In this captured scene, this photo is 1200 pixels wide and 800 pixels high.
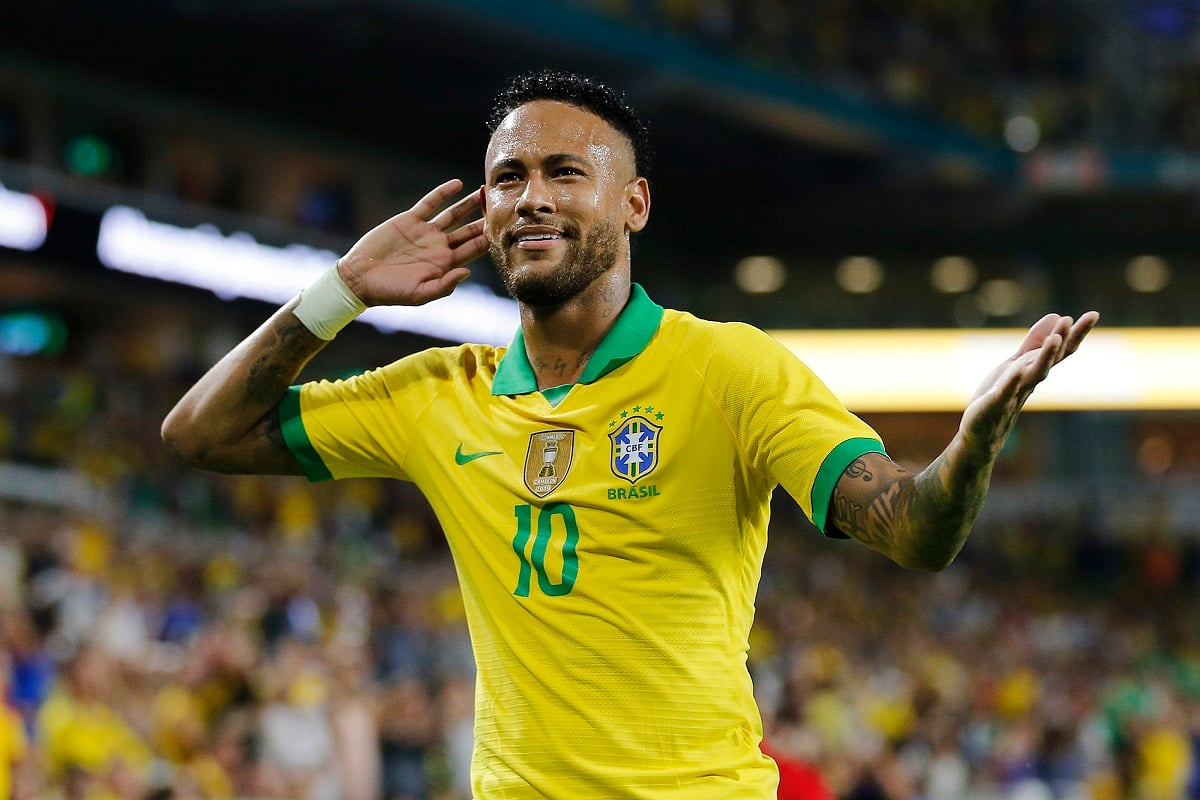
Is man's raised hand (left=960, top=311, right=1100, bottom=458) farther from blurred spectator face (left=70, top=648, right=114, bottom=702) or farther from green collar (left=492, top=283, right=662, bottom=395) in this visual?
blurred spectator face (left=70, top=648, right=114, bottom=702)

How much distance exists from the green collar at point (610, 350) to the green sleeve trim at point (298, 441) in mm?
550

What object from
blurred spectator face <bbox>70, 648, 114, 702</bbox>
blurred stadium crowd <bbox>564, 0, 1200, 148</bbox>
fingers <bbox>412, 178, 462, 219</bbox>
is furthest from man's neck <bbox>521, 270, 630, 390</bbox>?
blurred stadium crowd <bbox>564, 0, 1200, 148</bbox>

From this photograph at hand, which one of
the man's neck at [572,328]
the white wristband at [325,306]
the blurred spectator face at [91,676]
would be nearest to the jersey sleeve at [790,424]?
the man's neck at [572,328]

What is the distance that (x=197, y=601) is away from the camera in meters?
12.0

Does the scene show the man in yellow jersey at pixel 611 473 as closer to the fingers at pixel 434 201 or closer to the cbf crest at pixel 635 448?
the cbf crest at pixel 635 448

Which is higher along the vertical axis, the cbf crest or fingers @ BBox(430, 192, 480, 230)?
fingers @ BBox(430, 192, 480, 230)

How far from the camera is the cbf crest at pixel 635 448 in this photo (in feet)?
10.5

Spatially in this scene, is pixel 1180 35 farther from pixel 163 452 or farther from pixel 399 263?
pixel 399 263

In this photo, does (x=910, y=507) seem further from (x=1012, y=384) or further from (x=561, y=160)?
(x=561, y=160)

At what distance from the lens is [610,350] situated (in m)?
3.41

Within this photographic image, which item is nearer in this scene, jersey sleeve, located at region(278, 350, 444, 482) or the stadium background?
jersey sleeve, located at region(278, 350, 444, 482)

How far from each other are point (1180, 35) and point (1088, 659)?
37.4 feet

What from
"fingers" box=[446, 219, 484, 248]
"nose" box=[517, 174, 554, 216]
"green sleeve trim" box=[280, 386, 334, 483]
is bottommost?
"green sleeve trim" box=[280, 386, 334, 483]

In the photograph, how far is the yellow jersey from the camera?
3066 mm
